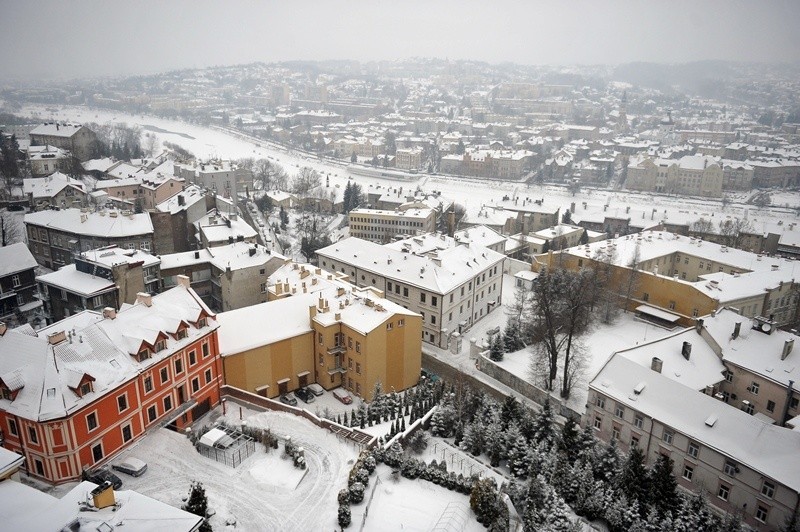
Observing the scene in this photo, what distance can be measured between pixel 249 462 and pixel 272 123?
7339 inches

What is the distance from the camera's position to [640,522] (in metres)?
20.2

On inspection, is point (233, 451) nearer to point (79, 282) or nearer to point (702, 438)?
point (702, 438)

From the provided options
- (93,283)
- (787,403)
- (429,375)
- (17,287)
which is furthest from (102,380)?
(787,403)

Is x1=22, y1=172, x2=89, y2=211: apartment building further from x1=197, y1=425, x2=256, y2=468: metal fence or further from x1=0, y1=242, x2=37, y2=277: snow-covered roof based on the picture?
x1=197, y1=425, x2=256, y2=468: metal fence

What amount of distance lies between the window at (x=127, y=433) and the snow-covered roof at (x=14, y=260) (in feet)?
72.5

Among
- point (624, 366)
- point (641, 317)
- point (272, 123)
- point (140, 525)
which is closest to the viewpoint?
point (140, 525)

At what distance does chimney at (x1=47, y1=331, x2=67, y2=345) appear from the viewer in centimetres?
2090

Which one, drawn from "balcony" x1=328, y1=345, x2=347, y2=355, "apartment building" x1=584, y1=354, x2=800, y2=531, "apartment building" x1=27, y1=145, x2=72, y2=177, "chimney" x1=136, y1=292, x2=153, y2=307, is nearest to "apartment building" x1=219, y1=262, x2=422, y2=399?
"balcony" x1=328, y1=345, x2=347, y2=355

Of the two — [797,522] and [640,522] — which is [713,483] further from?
[640,522]

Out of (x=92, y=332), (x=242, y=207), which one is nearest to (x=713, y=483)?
(x=92, y=332)

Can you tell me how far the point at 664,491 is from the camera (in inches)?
845

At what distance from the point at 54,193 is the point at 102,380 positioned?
45141 mm

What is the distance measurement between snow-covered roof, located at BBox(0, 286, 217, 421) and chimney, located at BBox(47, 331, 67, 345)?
0.29 ft

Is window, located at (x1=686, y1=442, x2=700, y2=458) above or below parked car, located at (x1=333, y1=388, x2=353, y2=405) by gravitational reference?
above
